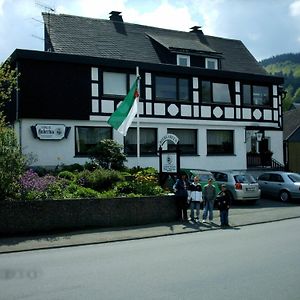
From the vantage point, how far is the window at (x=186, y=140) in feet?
96.2

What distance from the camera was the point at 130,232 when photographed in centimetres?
1559

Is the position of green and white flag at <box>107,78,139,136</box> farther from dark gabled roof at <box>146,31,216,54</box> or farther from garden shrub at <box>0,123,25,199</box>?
dark gabled roof at <box>146,31,216,54</box>

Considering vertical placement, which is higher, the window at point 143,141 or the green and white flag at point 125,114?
the green and white flag at point 125,114

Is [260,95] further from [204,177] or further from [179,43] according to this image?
[204,177]

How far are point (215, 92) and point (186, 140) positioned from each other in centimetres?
362

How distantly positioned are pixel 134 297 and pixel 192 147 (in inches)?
902

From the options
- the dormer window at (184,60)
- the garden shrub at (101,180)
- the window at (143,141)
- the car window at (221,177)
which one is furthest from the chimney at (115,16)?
the garden shrub at (101,180)

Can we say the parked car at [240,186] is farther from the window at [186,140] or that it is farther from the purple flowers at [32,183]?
the purple flowers at [32,183]

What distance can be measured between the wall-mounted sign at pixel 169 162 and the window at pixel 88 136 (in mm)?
6599

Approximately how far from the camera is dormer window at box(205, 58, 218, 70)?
105ft

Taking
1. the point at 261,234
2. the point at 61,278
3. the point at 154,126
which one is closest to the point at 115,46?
the point at 154,126

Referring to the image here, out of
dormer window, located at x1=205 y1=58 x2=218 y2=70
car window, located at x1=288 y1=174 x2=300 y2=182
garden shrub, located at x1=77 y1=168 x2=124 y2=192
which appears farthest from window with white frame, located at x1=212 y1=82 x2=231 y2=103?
garden shrub, located at x1=77 y1=168 x2=124 y2=192

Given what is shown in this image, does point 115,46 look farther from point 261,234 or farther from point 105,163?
point 261,234

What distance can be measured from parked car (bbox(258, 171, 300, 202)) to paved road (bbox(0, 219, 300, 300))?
12218mm
